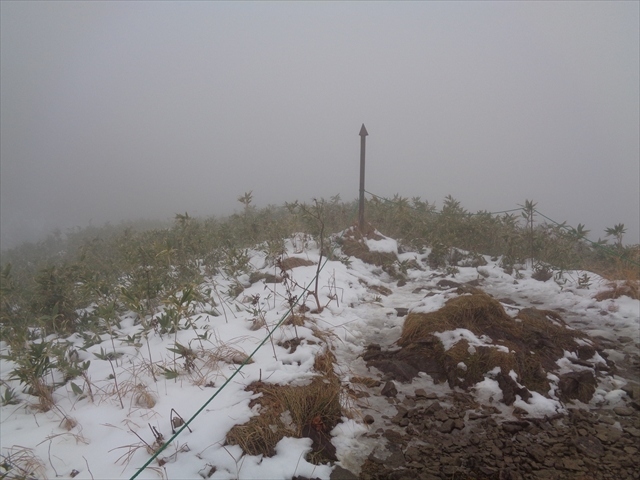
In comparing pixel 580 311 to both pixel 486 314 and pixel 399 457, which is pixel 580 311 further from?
pixel 399 457

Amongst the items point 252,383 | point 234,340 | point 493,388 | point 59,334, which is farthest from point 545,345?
point 59,334

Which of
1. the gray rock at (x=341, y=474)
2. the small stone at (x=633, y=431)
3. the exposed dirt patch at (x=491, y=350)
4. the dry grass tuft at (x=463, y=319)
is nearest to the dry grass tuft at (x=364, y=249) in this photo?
the dry grass tuft at (x=463, y=319)

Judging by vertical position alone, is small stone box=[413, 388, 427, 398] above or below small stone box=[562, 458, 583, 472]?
below

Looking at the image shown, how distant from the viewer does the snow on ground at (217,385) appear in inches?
94.3

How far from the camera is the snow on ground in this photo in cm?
239

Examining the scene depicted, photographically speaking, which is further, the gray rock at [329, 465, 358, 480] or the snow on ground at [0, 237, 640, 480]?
the snow on ground at [0, 237, 640, 480]

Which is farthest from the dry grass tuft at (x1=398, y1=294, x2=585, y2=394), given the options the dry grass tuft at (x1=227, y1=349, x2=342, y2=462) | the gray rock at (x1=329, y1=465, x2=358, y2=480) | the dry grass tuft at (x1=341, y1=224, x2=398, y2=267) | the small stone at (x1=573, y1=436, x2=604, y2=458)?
the dry grass tuft at (x1=341, y1=224, x2=398, y2=267)

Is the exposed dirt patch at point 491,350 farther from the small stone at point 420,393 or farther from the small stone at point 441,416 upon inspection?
the small stone at point 441,416

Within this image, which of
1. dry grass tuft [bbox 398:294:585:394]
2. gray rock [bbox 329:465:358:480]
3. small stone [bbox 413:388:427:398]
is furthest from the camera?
dry grass tuft [bbox 398:294:585:394]

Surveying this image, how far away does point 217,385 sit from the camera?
3.17 metres

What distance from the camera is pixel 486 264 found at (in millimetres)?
7848

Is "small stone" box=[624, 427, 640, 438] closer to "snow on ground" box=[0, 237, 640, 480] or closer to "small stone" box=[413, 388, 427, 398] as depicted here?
"snow on ground" box=[0, 237, 640, 480]

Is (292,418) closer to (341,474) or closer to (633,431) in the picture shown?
(341,474)

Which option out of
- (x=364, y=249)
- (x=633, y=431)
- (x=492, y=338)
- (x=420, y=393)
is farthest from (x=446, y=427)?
(x=364, y=249)
